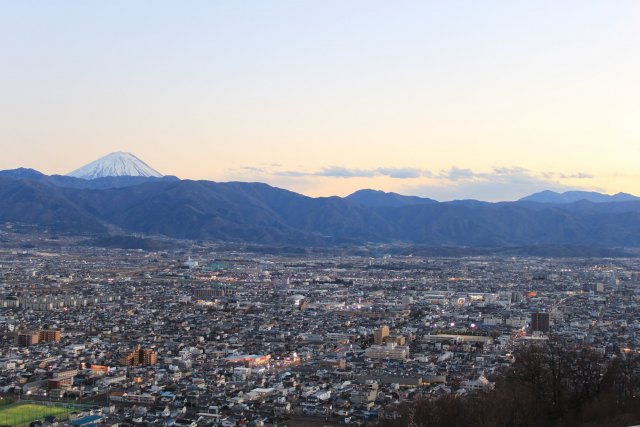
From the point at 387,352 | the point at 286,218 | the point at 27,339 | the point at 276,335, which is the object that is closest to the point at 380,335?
the point at 387,352

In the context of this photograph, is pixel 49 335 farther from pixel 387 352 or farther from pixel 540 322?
pixel 540 322

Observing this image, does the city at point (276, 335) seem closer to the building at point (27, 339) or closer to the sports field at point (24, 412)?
the building at point (27, 339)

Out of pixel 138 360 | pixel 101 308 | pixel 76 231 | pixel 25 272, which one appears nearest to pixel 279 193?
pixel 76 231

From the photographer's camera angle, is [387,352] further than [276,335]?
No

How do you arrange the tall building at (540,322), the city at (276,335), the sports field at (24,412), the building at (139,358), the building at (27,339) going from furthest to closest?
the tall building at (540,322), the building at (27,339), the building at (139,358), the city at (276,335), the sports field at (24,412)

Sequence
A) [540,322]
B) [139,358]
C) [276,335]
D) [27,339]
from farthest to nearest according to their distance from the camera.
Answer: [540,322] < [276,335] < [27,339] < [139,358]

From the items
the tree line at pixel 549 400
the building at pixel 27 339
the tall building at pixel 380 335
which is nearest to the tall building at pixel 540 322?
the tall building at pixel 380 335

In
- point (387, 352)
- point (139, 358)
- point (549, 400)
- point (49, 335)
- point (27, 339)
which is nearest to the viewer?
point (549, 400)
